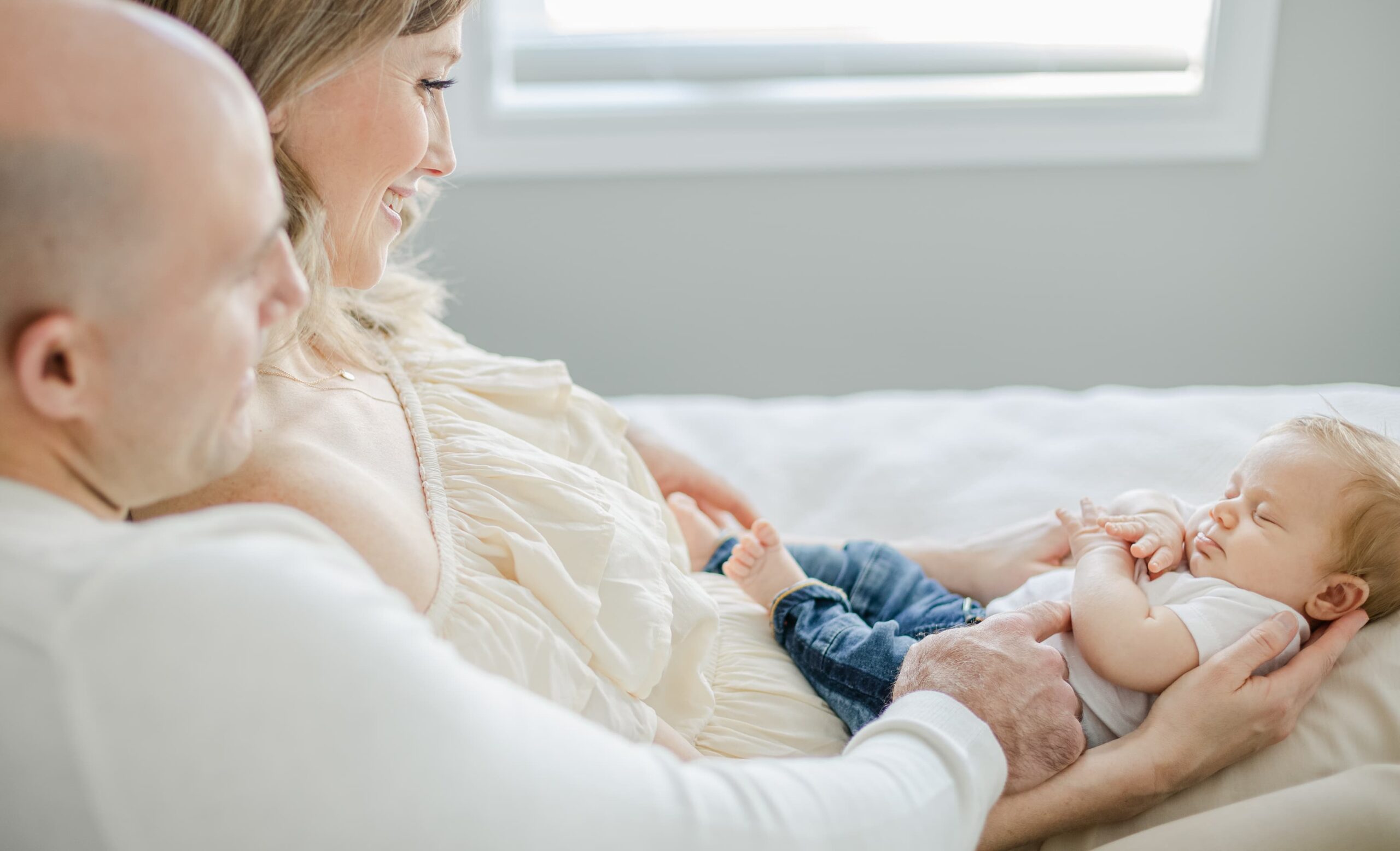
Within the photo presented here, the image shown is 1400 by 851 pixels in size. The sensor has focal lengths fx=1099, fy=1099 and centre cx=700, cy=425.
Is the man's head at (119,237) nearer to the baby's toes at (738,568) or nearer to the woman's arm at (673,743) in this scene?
the woman's arm at (673,743)

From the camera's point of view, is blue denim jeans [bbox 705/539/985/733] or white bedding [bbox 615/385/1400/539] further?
white bedding [bbox 615/385/1400/539]

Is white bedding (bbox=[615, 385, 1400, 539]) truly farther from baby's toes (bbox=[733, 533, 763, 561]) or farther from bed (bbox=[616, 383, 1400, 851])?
baby's toes (bbox=[733, 533, 763, 561])

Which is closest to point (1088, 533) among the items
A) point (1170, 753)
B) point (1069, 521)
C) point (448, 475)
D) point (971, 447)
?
point (1069, 521)

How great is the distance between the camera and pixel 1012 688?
0.91 meters

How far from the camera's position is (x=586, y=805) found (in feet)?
1.88

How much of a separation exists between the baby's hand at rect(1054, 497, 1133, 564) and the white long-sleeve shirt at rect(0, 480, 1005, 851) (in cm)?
68

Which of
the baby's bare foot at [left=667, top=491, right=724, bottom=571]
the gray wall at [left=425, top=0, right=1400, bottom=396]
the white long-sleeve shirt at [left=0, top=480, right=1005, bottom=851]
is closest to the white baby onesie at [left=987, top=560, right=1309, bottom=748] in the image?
the baby's bare foot at [left=667, top=491, right=724, bottom=571]

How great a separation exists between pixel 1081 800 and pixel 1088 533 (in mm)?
333

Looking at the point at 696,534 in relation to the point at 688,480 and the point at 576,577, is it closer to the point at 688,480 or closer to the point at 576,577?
the point at 688,480

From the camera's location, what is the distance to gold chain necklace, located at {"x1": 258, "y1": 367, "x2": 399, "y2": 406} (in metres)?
0.95

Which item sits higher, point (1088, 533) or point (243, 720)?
point (243, 720)

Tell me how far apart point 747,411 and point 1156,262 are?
1105mm

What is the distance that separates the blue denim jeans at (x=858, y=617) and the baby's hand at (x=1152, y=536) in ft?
0.53

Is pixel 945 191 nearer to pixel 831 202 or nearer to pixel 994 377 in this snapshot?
pixel 831 202
